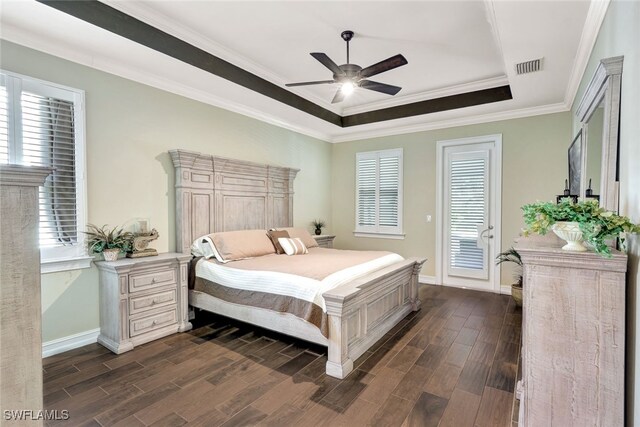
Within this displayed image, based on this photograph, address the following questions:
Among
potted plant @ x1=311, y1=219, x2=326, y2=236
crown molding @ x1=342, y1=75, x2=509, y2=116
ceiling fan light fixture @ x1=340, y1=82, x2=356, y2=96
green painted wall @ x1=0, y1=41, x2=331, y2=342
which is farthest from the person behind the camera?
potted plant @ x1=311, y1=219, x2=326, y2=236

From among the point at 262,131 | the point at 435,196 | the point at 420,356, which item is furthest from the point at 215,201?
the point at 435,196

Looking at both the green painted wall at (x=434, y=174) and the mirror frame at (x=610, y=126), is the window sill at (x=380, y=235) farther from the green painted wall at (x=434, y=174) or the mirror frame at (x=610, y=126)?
the mirror frame at (x=610, y=126)

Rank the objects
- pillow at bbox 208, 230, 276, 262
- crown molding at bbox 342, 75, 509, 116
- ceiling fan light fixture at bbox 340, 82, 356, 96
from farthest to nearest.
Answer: crown molding at bbox 342, 75, 509, 116
pillow at bbox 208, 230, 276, 262
ceiling fan light fixture at bbox 340, 82, 356, 96

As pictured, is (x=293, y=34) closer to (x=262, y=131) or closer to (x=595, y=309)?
(x=262, y=131)

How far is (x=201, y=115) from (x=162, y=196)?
120 centimetres

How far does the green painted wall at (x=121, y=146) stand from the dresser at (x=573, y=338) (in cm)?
360

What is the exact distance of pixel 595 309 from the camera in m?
1.47

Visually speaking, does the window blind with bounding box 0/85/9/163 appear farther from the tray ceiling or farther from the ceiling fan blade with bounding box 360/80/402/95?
the ceiling fan blade with bounding box 360/80/402/95

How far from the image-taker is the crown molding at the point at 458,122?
4.53 m

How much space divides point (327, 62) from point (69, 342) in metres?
3.52

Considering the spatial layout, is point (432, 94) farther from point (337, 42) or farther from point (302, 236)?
point (302, 236)

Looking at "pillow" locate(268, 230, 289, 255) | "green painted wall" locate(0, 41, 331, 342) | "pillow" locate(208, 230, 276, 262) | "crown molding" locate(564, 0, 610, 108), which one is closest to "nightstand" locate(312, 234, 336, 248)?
"pillow" locate(268, 230, 289, 255)

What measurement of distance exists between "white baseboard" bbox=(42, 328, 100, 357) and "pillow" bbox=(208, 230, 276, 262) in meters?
1.37

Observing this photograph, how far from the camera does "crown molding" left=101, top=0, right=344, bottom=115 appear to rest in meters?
2.69
